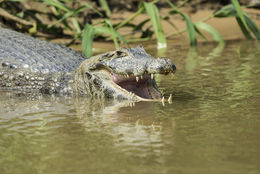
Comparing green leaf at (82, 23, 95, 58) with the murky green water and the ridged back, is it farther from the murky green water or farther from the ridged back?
the murky green water

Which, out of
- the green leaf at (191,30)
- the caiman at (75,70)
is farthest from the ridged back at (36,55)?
the green leaf at (191,30)

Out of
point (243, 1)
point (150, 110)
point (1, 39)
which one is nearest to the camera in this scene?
point (150, 110)

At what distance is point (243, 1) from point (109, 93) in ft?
27.6

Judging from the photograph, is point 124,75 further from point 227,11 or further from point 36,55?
point 227,11

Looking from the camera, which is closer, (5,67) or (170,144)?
(170,144)

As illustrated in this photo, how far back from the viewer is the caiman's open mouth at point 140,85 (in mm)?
4448

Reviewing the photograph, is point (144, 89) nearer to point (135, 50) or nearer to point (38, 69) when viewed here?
point (135, 50)

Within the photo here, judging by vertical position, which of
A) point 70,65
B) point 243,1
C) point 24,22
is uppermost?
point 243,1

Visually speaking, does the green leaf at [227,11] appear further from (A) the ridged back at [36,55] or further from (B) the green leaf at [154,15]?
(A) the ridged back at [36,55]

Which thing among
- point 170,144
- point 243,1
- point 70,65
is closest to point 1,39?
point 70,65

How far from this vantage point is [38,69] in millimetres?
5504

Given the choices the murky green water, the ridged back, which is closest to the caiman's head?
the murky green water

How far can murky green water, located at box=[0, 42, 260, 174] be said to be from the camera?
2479 millimetres

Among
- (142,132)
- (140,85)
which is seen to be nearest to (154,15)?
(140,85)
